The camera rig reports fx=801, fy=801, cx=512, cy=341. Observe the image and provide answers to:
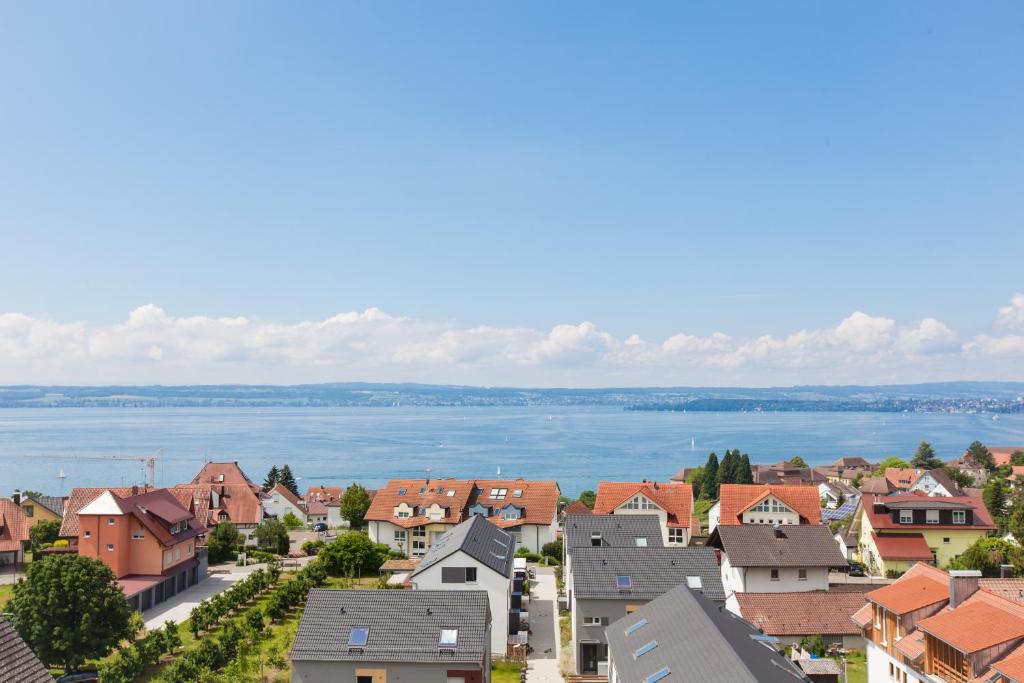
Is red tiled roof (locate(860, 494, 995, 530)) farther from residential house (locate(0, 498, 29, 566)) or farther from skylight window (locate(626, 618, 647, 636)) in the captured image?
residential house (locate(0, 498, 29, 566))

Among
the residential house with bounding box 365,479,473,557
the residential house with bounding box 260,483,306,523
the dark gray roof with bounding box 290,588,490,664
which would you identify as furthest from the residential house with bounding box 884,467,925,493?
the dark gray roof with bounding box 290,588,490,664

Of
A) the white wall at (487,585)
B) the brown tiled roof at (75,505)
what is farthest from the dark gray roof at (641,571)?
the brown tiled roof at (75,505)

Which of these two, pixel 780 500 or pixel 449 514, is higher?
pixel 780 500

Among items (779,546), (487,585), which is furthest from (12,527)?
(779,546)

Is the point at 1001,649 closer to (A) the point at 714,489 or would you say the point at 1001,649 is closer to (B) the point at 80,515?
(B) the point at 80,515

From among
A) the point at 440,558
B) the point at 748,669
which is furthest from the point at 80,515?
the point at 748,669

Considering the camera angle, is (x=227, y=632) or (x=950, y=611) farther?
(x=227, y=632)

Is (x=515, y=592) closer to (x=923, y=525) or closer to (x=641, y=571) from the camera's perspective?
(x=641, y=571)
